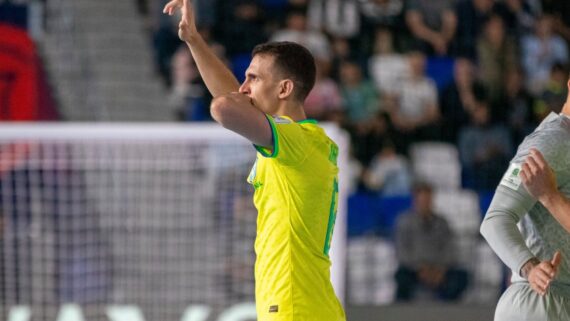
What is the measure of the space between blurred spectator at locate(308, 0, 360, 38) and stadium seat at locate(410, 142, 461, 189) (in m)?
1.26

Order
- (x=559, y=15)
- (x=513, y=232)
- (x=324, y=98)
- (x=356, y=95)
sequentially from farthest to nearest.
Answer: (x=559, y=15), (x=356, y=95), (x=324, y=98), (x=513, y=232)

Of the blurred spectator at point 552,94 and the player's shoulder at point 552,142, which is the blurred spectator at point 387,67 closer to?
the blurred spectator at point 552,94

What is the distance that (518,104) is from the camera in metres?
10.1

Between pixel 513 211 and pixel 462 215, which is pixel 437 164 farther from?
pixel 513 211

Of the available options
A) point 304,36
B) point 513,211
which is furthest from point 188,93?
point 513,211

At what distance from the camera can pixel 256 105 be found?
3820mm

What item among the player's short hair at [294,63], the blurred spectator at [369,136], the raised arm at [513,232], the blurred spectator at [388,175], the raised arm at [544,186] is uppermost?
the player's short hair at [294,63]

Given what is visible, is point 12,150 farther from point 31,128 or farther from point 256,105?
point 256,105

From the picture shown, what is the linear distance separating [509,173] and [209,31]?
699 cm

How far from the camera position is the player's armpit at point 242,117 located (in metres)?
3.35

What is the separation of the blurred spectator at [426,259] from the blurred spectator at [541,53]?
184 cm

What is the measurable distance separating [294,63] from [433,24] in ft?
22.2

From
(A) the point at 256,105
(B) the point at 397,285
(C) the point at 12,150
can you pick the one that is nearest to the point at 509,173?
(A) the point at 256,105

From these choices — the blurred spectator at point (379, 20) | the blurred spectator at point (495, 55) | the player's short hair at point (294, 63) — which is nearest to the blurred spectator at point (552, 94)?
the blurred spectator at point (495, 55)
